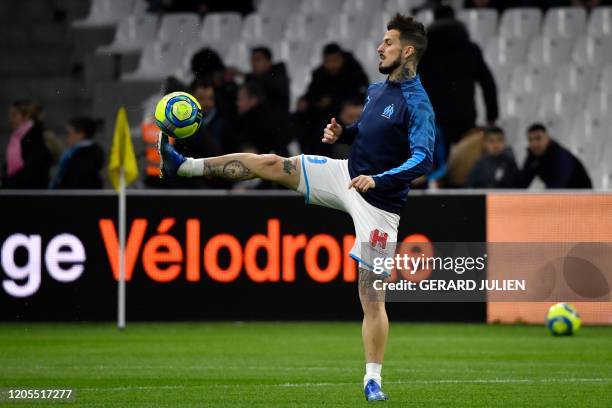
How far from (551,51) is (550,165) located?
380 centimetres

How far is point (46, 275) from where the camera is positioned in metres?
15.5

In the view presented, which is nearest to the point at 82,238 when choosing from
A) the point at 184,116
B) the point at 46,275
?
the point at 46,275

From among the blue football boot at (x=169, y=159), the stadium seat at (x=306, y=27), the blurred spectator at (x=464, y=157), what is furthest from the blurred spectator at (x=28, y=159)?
the blue football boot at (x=169, y=159)

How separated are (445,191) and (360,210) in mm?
6787

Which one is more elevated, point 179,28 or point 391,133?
point 179,28

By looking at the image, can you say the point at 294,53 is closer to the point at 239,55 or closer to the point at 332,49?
the point at 239,55

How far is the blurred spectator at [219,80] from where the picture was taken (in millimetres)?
17688

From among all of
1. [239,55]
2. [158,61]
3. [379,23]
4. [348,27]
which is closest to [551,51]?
[379,23]

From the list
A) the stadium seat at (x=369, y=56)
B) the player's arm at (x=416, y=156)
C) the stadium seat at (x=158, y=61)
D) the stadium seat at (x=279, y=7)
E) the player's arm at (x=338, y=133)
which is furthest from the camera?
the stadium seat at (x=279, y=7)

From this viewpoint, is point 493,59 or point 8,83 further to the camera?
point 8,83

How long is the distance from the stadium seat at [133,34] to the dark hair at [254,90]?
189 inches

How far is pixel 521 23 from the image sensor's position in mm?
20250

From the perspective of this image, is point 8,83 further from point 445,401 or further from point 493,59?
point 445,401

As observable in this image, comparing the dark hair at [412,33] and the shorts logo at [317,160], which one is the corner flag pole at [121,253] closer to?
the shorts logo at [317,160]
